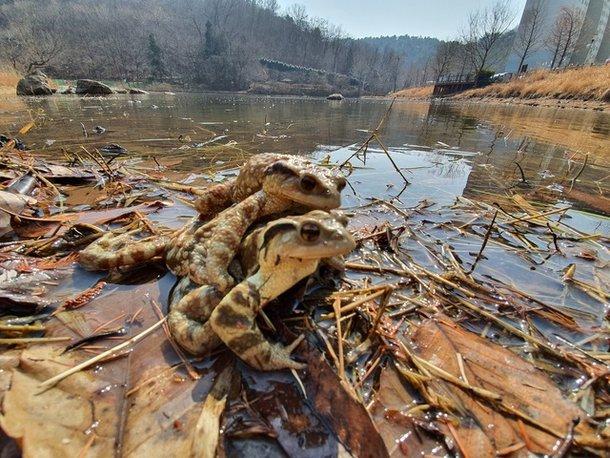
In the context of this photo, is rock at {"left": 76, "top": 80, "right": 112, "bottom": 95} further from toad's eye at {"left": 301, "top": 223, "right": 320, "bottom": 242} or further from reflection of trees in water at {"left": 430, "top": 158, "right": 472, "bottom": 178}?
toad's eye at {"left": 301, "top": 223, "right": 320, "bottom": 242}

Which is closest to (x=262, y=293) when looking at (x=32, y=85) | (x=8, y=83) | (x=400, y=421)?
(x=400, y=421)

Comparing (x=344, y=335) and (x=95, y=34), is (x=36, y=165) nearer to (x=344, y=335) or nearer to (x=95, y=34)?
(x=344, y=335)

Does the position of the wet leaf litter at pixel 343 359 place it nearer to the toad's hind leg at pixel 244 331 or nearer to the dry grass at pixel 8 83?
the toad's hind leg at pixel 244 331

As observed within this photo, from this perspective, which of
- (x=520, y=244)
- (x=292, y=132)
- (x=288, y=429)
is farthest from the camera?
(x=292, y=132)

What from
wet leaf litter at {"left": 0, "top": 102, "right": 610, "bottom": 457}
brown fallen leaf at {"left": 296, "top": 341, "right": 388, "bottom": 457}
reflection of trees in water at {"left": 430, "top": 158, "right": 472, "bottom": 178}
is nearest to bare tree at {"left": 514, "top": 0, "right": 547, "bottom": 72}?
reflection of trees in water at {"left": 430, "top": 158, "right": 472, "bottom": 178}

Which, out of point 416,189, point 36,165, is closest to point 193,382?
point 416,189

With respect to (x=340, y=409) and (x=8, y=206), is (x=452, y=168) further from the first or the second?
(x=8, y=206)
